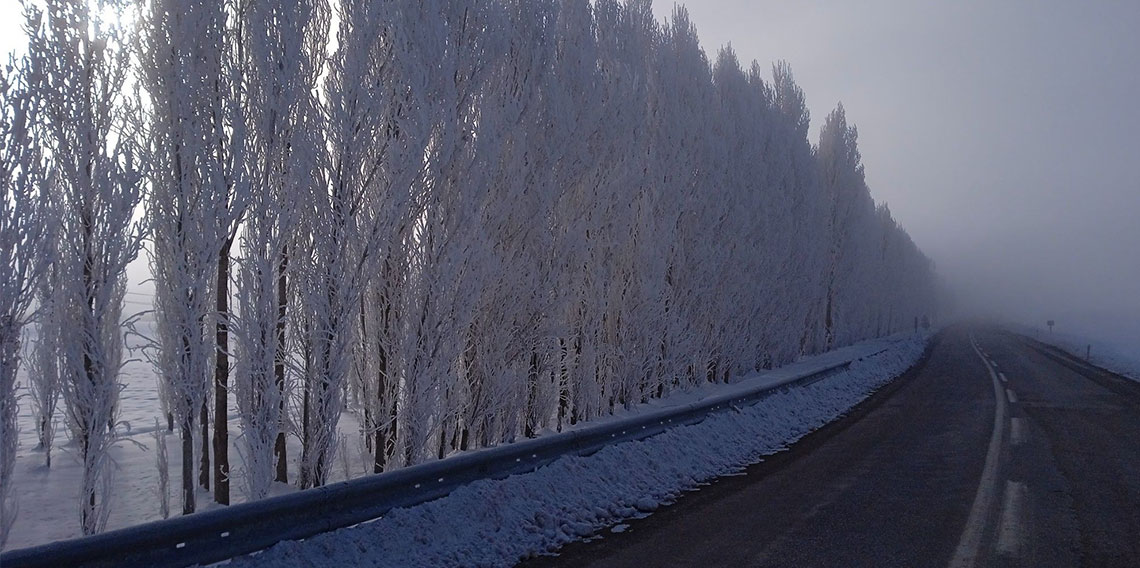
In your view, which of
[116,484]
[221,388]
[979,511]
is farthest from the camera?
[116,484]

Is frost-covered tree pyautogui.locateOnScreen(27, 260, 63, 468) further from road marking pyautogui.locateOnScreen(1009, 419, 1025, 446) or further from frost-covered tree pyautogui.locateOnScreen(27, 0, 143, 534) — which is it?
road marking pyautogui.locateOnScreen(1009, 419, 1025, 446)

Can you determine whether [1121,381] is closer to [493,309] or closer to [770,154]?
[770,154]

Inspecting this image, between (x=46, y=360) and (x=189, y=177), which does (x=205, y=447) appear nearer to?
(x=46, y=360)

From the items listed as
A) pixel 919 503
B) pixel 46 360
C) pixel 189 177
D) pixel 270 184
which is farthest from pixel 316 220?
pixel 919 503

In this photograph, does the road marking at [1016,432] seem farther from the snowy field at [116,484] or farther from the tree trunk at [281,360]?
the tree trunk at [281,360]

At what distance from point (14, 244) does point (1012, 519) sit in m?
8.57

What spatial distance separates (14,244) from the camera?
5.20 metres

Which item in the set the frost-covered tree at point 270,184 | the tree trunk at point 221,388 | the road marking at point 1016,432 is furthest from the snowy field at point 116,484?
the road marking at point 1016,432

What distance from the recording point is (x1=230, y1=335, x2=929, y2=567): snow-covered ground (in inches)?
205

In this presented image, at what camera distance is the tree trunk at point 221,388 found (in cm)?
760

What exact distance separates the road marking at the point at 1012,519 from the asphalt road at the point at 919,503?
0.05 ft

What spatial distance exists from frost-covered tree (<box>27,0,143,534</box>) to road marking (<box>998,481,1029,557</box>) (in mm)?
7430

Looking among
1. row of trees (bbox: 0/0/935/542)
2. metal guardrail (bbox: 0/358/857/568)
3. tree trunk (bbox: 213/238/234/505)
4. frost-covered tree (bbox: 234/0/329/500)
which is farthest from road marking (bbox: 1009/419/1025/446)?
tree trunk (bbox: 213/238/234/505)

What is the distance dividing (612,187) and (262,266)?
8237 mm
